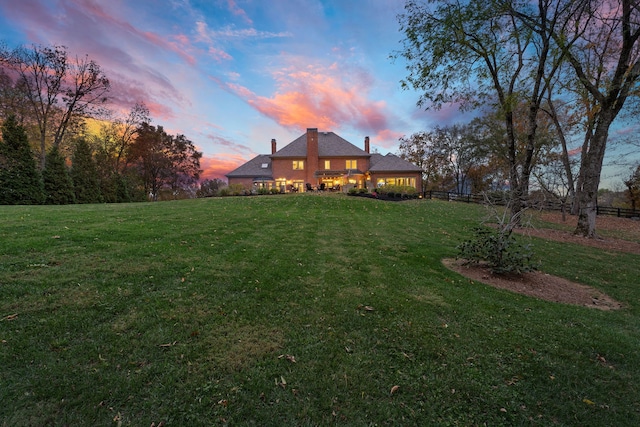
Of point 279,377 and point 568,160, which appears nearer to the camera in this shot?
point 279,377

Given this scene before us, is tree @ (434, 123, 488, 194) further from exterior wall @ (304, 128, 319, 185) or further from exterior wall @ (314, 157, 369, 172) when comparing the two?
exterior wall @ (304, 128, 319, 185)

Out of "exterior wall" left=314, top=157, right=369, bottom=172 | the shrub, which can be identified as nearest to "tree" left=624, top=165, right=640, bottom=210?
"exterior wall" left=314, top=157, right=369, bottom=172

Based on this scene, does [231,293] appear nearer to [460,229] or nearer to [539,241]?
[460,229]

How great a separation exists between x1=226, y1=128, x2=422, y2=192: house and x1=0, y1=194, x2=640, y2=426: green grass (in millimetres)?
28022

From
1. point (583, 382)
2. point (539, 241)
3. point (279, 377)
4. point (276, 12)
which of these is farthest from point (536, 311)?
point (276, 12)

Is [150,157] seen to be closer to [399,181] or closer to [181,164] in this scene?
[181,164]

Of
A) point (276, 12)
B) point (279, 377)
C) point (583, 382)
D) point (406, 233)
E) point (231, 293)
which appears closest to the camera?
point (279, 377)

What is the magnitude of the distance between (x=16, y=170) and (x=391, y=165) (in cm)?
3313

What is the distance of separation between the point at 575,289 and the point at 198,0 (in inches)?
675

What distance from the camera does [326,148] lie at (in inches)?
1414

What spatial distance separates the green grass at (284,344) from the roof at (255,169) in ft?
95.0

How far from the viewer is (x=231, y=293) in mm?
4531

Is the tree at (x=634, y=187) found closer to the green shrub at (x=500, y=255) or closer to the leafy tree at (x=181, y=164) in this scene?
the green shrub at (x=500, y=255)

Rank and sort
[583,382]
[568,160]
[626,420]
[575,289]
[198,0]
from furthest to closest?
1. [568,160]
2. [198,0]
3. [575,289]
4. [583,382]
5. [626,420]
